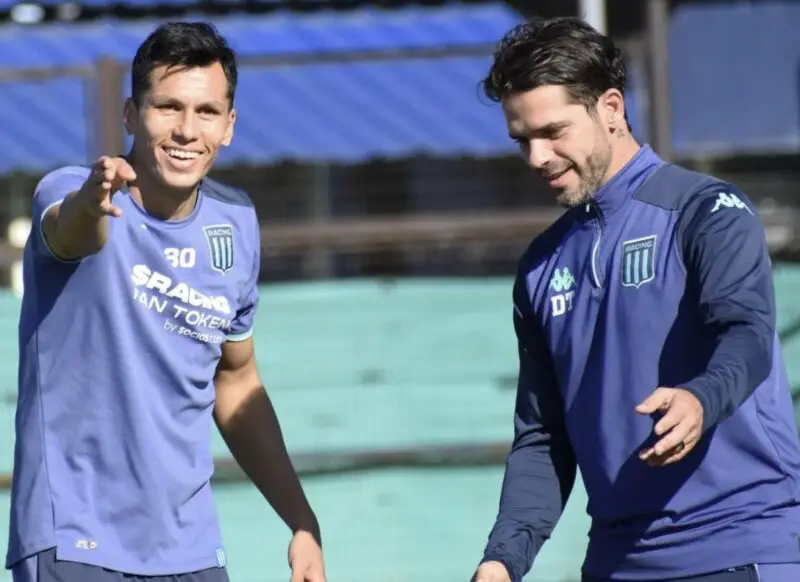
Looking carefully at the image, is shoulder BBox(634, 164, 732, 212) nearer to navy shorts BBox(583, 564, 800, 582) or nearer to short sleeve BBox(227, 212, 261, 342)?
navy shorts BBox(583, 564, 800, 582)

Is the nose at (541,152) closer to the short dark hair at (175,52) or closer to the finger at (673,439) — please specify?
the finger at (673,439)

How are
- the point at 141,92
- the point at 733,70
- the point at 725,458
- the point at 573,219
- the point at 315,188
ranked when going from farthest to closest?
the point at 733,70 → the point at 315,188 → the point at 141,92 → the point at 573,219 → the point at 725,458

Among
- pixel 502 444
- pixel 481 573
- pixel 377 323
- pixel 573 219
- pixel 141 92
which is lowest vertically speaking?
pixel 502 444

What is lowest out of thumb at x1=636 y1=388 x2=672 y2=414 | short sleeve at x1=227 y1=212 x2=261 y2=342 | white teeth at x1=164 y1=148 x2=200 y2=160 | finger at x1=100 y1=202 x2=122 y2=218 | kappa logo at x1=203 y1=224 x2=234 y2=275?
short sleeve at x1=227 y1=212 x2=261 y2=342

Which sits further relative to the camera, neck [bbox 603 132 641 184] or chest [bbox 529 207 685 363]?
neck [bbox 603 132 641 184]

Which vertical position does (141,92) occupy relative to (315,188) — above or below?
above

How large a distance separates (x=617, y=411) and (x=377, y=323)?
3.85 meters

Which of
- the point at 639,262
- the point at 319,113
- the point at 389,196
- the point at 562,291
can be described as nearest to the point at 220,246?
the point at 562,291

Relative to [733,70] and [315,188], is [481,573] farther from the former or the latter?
[733,70]

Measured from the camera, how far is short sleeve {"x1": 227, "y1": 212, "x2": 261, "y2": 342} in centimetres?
387

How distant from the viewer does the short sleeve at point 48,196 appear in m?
3.46

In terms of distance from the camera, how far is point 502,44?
3.38 meters

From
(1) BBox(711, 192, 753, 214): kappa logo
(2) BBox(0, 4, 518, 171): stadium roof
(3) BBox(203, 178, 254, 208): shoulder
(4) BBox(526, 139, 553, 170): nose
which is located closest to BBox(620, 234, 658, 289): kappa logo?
(1) BBox(711, 192, 753, 214): kappa logo

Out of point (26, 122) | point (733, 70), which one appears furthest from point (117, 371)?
point (733, 70)
